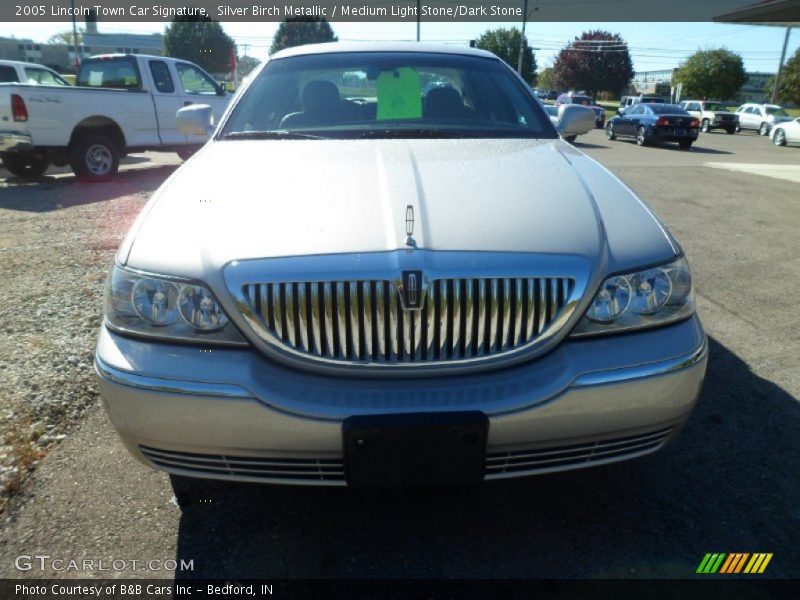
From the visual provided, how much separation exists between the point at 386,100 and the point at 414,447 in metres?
2.08

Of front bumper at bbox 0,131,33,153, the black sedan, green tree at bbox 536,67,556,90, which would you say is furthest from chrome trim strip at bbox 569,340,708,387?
green tree at bbox 536,67,556,90

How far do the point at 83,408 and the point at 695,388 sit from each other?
2.61 metres

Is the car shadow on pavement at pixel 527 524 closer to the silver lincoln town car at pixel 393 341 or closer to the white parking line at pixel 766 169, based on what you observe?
the silver lincoln town car at pixel 393 341

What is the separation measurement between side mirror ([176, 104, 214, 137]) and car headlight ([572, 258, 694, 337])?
2559 mm

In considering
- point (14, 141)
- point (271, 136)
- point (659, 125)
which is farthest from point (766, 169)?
point (14, 141)

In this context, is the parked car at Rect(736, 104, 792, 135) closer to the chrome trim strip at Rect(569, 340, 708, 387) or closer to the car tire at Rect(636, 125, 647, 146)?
the car tire at Rect(636, 125, 647, 146)

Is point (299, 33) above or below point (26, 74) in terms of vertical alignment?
above

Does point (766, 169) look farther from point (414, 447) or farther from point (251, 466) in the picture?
point (251, 466)

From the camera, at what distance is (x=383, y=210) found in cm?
194

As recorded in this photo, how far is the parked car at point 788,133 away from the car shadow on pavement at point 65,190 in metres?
21.0

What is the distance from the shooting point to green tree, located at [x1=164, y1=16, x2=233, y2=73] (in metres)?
67.4

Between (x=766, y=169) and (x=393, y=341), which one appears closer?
(x=393, y=341)

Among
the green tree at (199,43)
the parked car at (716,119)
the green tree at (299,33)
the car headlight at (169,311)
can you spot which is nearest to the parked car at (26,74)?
the car headlight at (169,311)

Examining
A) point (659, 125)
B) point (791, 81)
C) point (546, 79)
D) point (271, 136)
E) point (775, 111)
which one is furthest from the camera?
point (546, 79)
